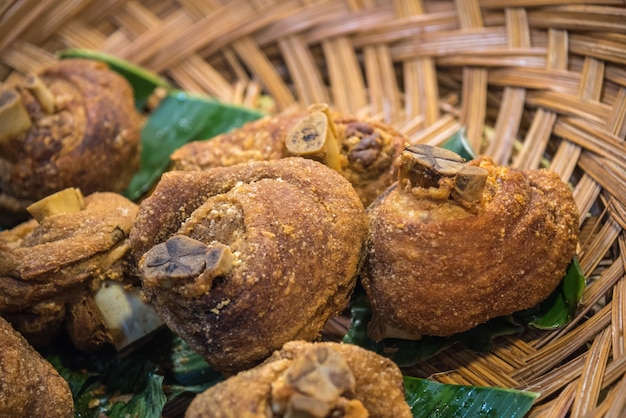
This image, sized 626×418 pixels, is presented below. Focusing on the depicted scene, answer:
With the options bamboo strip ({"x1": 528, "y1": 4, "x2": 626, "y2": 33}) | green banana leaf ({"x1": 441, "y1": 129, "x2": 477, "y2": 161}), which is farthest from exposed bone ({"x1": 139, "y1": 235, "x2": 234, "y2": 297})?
bamboo strip ({"x1": 528, "y1": 4, "x2": 626, "y2": 33})

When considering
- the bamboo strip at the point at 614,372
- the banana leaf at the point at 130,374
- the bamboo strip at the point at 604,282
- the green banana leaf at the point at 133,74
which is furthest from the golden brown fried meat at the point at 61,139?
the bamboo strip at the point at 614,372

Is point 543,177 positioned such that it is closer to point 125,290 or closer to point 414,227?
point 414,227

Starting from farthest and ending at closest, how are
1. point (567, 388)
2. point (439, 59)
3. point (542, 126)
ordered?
1. point (439, 59)
2. point (542, 126)
3. point (567, 388)

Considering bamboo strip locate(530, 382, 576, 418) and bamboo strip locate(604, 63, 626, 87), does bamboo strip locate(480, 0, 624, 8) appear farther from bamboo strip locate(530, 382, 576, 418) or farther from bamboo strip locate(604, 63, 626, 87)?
bamboo strip locate(530, 382, 576, 418)

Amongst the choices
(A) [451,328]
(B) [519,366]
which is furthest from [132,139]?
(B) [519,366]

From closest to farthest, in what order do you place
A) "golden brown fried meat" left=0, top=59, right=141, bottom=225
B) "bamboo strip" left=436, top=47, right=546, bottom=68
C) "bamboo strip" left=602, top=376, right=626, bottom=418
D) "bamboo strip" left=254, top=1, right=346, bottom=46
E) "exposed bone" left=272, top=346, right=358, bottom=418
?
"exposed bone" left=272, top=346, right=358, bottom=418 < "bamboo strip" left=602, top=376, right=626, bottom=418 < "golden brown fried meat" left=0, top=59, right=141, bottom=225 < "bamboo strip" left=436, top=47, right=546, bottom=68 < "bamboo strip" left=254, top=1, right=346, bottom=46

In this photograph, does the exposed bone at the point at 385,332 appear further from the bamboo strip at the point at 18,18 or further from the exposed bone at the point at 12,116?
the bamboo strip at the point at 18,18

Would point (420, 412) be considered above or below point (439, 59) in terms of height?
below
